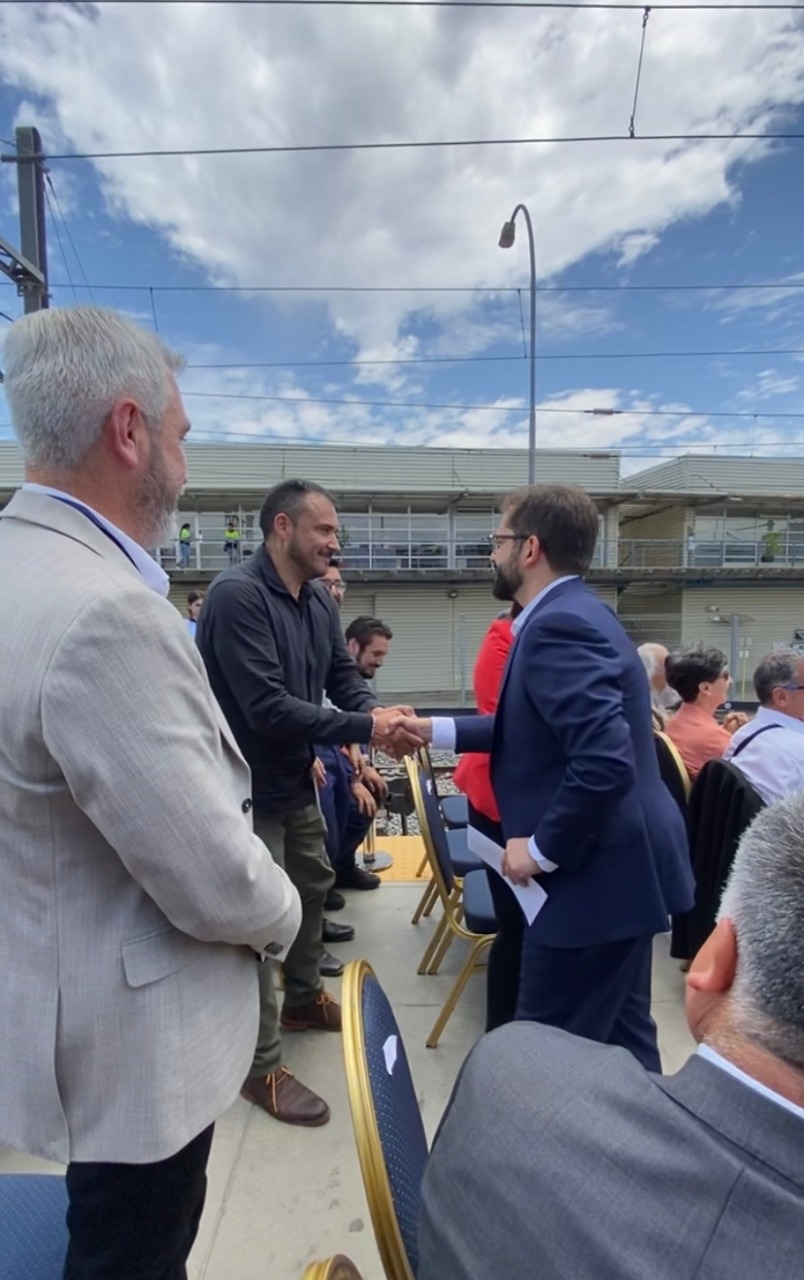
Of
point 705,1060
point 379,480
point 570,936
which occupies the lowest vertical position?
point 570,936

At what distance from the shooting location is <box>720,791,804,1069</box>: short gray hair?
600 millimetres

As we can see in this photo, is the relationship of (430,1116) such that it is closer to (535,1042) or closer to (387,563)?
(535,1042)

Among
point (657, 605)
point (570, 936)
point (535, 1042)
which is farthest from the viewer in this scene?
point (657, 605)

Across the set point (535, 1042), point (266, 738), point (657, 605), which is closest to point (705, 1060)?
point (535, 1042)

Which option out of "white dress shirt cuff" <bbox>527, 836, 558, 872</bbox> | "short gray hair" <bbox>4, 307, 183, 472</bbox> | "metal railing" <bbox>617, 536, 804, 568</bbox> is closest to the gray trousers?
"white dress shirt cuff" <bbox>527, 836, 558, 872</bbox>

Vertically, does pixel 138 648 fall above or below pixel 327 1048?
above

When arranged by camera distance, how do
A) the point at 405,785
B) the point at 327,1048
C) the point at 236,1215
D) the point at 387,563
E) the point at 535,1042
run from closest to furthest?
the point at 535,1042, the point at 236,1215, the point at 327,1048, the point at 405,785, the point at 387,563

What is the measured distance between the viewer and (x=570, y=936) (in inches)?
63.8

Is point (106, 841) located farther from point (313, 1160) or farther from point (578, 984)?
point (313, 1160)

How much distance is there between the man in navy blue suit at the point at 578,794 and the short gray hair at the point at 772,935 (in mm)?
827

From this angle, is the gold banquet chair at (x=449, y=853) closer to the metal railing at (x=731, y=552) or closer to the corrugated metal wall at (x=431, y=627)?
the corrugated metal wall at (x=431, y=627)

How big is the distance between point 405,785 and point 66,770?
14.0ft

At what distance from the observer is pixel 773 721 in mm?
2602

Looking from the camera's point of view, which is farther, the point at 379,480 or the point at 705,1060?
the point at 379,480
